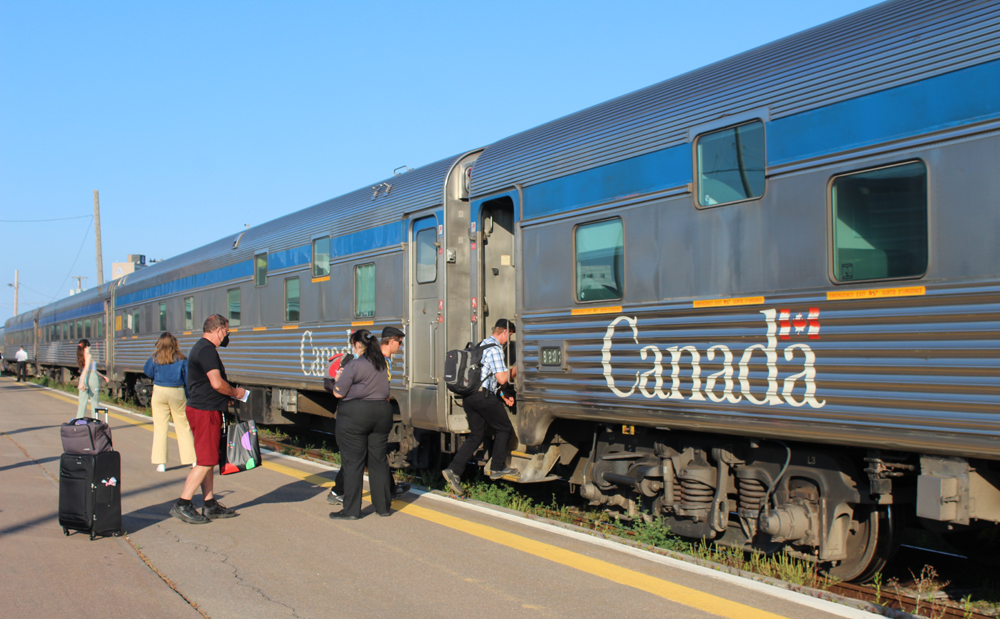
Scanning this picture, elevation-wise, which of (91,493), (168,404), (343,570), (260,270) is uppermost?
(260,270)

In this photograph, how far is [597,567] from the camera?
5.17m

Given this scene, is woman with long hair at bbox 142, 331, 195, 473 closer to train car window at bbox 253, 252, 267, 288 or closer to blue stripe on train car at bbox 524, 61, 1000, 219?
train car window at bbox 253, 252, 267, 288

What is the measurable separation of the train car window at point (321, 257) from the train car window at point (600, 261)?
5.24 m

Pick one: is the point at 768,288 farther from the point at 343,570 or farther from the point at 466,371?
the point at 343,570

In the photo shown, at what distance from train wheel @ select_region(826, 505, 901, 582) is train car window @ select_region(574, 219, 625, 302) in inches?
91.5

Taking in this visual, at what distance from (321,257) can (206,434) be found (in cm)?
472

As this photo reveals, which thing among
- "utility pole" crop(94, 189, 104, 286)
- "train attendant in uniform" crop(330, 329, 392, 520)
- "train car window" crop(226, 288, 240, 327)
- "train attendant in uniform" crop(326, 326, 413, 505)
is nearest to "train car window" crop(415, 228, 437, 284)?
"train attendant in uniform" crop(326, 326, 413, 505)

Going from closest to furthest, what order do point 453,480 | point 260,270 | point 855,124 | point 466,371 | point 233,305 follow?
point 855,124, point 466,371, point 453,480, point 260,270, point 233,305

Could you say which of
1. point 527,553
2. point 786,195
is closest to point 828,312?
point 786,195

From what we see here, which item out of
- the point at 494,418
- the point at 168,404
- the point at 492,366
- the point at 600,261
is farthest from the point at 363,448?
the point at 168,404

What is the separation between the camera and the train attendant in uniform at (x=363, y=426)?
22.0 feet

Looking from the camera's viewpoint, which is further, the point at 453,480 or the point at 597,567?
the point at 453,480

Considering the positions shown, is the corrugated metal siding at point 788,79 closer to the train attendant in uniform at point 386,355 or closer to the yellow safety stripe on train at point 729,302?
the yellow safety stripe on train at point 729,302

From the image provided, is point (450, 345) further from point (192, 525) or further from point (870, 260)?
point (870, 260)
